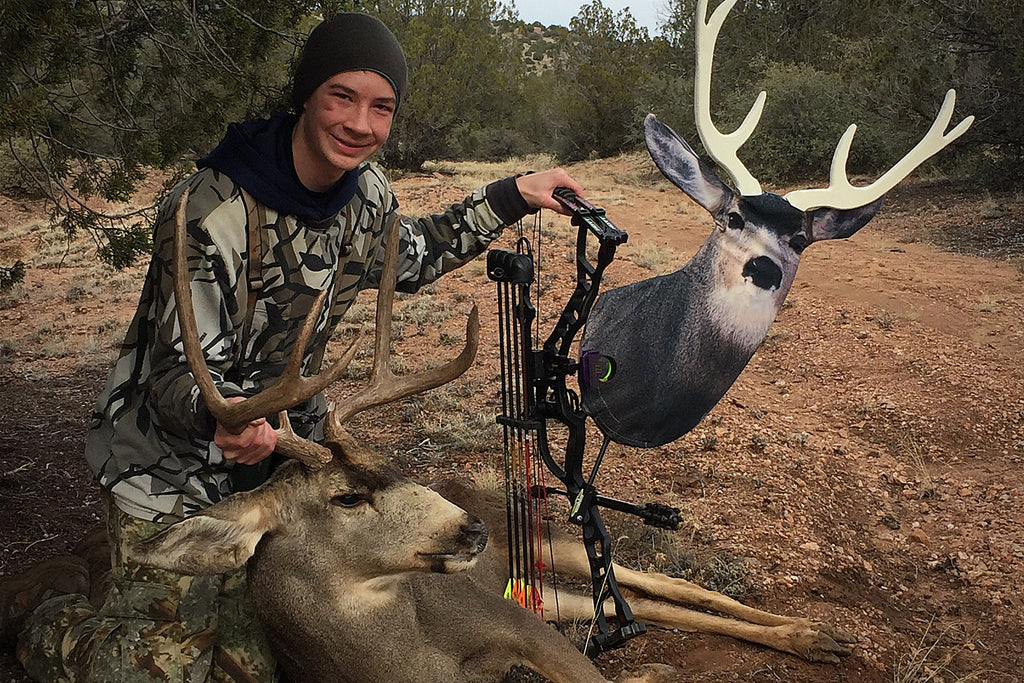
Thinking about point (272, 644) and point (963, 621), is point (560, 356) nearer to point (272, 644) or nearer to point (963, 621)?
point (272, 644)

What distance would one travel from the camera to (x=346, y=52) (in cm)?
266

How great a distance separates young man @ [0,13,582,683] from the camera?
263 cm

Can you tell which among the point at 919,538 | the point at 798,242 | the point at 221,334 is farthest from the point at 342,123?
the point at 919,538

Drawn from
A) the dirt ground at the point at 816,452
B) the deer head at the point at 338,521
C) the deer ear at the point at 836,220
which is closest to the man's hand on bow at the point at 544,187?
the deer ear at the point at 836,220

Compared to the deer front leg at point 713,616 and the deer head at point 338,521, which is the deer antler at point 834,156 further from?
the deer front leg at point 713,616

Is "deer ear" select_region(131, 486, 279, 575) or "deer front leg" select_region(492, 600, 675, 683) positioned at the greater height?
"deer ear" select_region(131, 486, 279, 575)

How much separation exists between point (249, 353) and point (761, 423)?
12.1 ft

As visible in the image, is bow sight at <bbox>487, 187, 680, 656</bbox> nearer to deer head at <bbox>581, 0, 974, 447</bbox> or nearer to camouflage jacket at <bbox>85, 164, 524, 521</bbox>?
deer head at <bbox>581, 0, 974, 447</bbox>

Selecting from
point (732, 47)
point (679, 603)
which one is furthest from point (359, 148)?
point (732, 47)

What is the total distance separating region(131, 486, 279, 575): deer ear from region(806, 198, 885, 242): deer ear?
199 centimetres

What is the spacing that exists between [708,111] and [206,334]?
1772 mm

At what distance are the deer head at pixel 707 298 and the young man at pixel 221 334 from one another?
3.21 ft

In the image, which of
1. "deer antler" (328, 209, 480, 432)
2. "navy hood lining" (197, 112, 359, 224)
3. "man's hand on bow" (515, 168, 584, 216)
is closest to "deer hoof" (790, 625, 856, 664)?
"deer antler" (328, 209, 480, 432)

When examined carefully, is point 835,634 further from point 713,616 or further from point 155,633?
point 155,633
